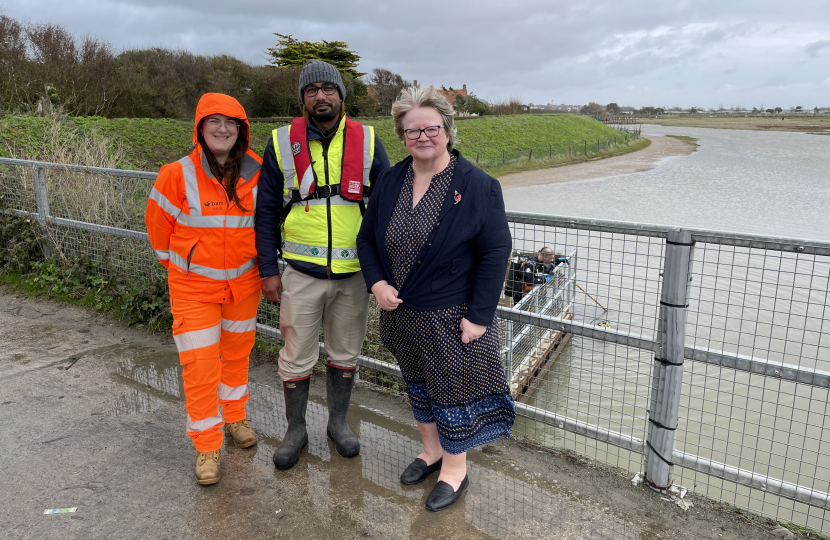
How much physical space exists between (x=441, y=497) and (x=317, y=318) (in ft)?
3.43

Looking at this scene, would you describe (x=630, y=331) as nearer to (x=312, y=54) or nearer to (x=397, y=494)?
(x=397, y=494)

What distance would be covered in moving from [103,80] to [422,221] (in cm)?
1972

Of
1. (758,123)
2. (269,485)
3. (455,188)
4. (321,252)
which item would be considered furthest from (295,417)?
(758,123)

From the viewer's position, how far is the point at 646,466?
294cm

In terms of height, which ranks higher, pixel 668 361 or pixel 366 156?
pixel 366 156

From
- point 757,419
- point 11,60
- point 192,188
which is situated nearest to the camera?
point 192,188

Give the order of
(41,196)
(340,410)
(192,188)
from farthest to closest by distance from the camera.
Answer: (41,196)
(340,410)
(192,188)

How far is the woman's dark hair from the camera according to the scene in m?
2.89

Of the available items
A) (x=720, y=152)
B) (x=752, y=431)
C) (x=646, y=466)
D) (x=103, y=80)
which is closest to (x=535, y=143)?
(x=720, y=152)

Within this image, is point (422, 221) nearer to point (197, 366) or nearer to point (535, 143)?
point (197, 366)

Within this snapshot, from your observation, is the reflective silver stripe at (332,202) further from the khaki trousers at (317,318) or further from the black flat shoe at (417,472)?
the black flat shoe at (417,472)

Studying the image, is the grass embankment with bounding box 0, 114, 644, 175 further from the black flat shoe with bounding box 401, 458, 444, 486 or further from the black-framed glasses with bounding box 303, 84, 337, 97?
the black flat shoe with bounding box 401, 458, 444, 486

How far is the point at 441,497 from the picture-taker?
9.00ft

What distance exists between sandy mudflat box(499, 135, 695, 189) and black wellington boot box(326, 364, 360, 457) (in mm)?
27280
